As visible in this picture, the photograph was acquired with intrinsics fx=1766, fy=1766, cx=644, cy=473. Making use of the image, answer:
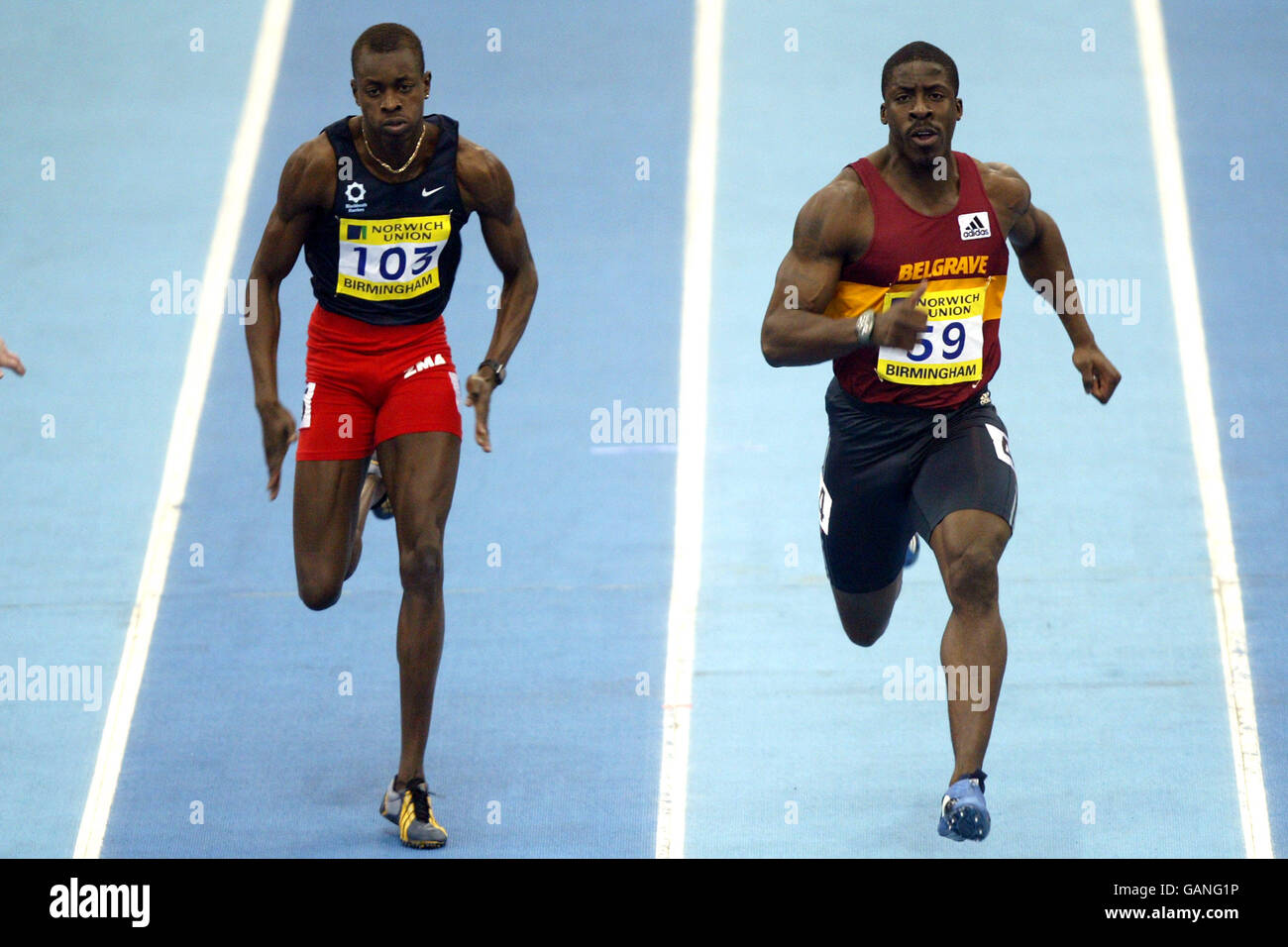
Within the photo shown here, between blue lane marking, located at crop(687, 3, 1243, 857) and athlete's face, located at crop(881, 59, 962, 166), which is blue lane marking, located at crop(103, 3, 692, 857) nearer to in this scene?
blue lane marking, located at crop(687, 3, 1243, 857)

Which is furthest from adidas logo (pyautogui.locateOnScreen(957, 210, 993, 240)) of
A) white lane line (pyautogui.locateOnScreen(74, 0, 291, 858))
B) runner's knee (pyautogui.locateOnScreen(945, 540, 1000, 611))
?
white lane line (pyautogui.locateOnScreen(74, 0, 291, 858))

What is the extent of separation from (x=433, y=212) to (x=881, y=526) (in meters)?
1.74

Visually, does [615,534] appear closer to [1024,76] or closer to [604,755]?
[604,755]

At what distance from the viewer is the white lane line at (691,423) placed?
20.1ft

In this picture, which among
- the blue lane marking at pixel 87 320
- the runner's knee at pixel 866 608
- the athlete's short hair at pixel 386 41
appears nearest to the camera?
the athlete's short hair at pixel 386 41

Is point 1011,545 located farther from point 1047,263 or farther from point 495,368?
point 495,368

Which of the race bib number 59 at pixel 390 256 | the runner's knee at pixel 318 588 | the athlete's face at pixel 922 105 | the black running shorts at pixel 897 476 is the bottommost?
the runner's knee at pixel 318 588

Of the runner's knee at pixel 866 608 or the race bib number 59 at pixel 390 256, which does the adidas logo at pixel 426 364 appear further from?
the runner's knee at pixel 866 608

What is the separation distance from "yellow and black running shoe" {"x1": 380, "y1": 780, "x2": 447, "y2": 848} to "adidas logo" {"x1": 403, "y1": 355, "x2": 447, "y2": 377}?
1314 millimetres

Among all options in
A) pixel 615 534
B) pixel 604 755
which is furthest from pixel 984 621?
pixel 615 534

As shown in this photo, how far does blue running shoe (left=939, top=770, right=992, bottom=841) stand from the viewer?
182 inches

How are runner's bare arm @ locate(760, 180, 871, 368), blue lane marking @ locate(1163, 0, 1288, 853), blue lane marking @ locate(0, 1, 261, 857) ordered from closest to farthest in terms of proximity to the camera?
runner's bare arm @ locate(760, 180, 871, 368)
blue lane marking @ locate(0, 1, 261, 857)
blue lane marking @ locate(1163, 0, 1288, 853)

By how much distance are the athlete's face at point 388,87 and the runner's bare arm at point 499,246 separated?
1.05 feet

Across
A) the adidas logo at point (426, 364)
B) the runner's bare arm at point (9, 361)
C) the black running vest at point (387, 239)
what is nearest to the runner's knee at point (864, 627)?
the adidas logo at point (426, 364)
